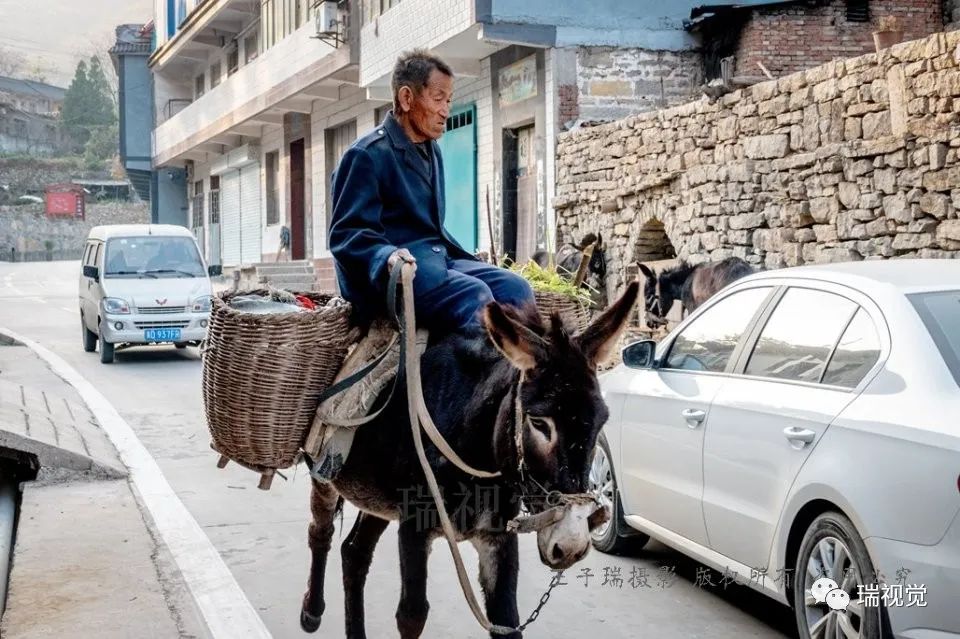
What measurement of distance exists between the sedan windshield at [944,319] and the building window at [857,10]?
14.7 meters

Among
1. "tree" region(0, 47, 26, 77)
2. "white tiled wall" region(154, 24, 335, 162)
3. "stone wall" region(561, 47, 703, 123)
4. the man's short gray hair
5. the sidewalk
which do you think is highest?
"tree" region(0, 47, 26, 77)

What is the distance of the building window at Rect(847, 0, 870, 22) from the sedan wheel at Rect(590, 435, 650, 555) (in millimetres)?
13365

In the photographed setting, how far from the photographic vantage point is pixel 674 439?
5984 millimetres

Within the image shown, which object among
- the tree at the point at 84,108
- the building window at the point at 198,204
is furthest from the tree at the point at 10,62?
the building window at the point at 198,204

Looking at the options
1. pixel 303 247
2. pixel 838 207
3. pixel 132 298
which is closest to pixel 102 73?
pixel 303 247

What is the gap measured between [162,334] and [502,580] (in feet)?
51.2

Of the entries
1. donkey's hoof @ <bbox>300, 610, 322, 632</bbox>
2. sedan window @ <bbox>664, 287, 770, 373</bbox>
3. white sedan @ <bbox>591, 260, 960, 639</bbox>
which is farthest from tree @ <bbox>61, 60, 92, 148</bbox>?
donkey's hoof @ <bbox>300, 610, 322, 632</bbox>

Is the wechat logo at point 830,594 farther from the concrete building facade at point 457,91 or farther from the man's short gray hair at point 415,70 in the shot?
the concrete building facade at point 457,91

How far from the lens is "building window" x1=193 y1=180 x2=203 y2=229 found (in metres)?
49.0

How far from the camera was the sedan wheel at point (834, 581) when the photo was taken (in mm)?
4418

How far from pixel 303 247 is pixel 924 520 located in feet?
100

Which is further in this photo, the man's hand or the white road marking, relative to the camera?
the white road marking

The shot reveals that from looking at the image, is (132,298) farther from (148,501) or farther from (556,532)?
(556,532)

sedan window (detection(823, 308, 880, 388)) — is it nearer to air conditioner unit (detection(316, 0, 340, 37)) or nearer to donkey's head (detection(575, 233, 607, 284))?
donkey's head (detection(575, 233, 607, 284))
